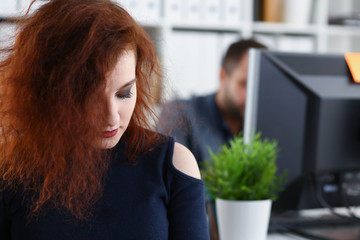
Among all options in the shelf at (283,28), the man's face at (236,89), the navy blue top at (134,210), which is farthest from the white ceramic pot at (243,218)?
the shelf at (283,28)

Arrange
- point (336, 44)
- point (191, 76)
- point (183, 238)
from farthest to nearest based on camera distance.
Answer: point (336, 44)
point (191, 76)
point (183, 238)

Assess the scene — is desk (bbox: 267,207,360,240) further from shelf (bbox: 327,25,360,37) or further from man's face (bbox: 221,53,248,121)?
shelf (bbox: 327,25,360,37)

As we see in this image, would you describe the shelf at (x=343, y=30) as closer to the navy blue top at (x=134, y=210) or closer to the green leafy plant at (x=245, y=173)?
the green leafy plant at (x=245, y=173)

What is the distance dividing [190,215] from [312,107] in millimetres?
515

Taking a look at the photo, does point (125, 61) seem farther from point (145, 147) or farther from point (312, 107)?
point (312, 107)

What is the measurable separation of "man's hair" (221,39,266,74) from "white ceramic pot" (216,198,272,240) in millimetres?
1280

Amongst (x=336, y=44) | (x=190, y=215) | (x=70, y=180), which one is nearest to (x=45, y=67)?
(x=70, y=180)

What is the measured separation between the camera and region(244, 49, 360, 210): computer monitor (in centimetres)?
113

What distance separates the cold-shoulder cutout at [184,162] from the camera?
794 millimetres

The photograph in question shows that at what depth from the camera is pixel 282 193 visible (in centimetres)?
115

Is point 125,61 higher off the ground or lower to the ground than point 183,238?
higher

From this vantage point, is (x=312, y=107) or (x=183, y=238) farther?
(x=312, y=107)

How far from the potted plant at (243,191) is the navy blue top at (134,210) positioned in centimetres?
14

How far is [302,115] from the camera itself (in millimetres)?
1130
